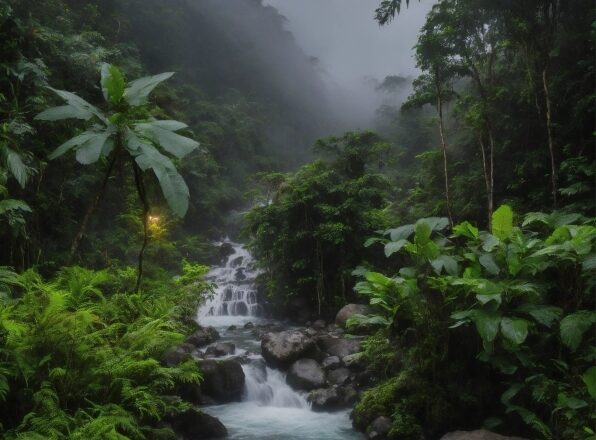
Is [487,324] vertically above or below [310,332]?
above

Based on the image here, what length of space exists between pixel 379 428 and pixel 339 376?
7.57ft

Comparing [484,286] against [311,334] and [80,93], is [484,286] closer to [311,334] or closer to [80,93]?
[311,334]

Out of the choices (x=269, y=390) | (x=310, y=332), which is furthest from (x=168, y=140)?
(x=310, y=332)

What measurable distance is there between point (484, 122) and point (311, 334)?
7.50m

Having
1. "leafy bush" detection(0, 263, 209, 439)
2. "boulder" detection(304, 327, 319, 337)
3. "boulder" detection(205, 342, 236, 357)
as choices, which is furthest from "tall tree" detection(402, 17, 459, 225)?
"leafy bush" detection(0, 263, 209, 439)

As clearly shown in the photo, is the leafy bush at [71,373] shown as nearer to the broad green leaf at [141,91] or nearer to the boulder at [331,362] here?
the broad green leaf at [141,91]

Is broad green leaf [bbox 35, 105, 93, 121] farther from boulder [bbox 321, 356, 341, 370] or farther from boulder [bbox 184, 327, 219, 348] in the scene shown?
boulder [bbox 184, 327, 219, 348]

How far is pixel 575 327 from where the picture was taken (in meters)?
4.09

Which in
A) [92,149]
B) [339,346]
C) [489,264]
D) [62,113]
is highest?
[62,113]

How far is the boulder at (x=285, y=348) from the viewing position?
340 inches

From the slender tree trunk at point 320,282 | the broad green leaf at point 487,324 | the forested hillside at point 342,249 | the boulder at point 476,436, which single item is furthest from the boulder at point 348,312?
the broad green leaf at point 487,324

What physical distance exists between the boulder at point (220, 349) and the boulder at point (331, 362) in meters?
2.34

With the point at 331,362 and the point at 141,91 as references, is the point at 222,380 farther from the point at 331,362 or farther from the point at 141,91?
the point at 141,91

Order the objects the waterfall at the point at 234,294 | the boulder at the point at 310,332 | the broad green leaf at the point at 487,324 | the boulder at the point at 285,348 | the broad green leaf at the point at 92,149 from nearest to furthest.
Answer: the broad green leaf at the point at 92,149 < the broad green leaf at the point at 487,324 < the boulder at the point at 285,348 < the boulder at the point at 310,332 < the waterfall at the point at 234,294
